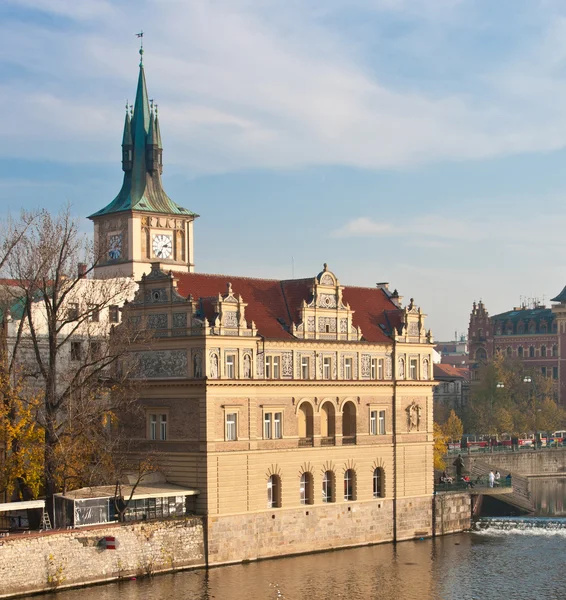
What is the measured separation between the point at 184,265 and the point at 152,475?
4344 cm

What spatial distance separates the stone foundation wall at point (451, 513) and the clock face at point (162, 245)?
37.3m

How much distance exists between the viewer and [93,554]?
195ft

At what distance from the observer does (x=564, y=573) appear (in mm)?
63969

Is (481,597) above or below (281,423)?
below

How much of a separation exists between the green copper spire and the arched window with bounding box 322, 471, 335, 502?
1534 inches

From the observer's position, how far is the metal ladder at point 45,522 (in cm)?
6038

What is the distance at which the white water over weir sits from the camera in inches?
3078

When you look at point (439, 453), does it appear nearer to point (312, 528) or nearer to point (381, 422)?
point (381, 422)

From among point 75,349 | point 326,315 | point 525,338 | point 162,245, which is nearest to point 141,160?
point 162,245

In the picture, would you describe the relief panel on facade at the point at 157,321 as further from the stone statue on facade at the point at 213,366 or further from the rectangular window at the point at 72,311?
the rectangular window at the point at 72,311

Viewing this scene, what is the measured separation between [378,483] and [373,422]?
3.48 meters

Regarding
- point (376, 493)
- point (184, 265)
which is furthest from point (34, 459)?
point (184, 265)

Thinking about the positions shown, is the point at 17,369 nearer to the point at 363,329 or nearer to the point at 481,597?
the point at 363,329

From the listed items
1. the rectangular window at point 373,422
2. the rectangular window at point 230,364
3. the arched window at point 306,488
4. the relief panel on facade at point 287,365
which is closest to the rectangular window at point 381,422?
the rectangular window at point 373,422
